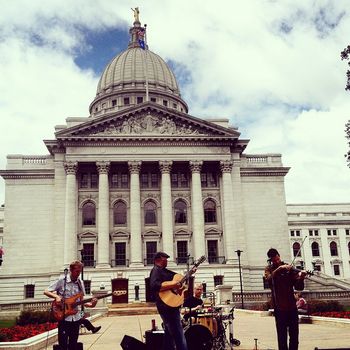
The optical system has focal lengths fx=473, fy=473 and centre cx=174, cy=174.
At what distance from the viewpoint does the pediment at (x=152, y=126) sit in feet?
180

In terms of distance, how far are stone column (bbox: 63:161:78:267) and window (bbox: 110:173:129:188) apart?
15.2 ft

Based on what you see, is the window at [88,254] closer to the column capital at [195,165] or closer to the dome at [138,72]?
the column capital at [195,165]

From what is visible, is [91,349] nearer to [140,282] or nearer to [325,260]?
[140,282]

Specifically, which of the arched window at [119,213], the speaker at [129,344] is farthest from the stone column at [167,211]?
the speaker at [129,344]

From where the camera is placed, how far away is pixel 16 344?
13750mm

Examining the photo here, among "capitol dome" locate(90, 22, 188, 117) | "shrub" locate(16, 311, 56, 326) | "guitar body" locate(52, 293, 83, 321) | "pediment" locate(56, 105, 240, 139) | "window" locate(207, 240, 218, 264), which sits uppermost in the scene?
"capitol dome" locate(90, 22, 188, 117)

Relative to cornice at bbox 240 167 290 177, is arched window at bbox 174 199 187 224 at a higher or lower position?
lower

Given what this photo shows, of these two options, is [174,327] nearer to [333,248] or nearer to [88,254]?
[88,254]

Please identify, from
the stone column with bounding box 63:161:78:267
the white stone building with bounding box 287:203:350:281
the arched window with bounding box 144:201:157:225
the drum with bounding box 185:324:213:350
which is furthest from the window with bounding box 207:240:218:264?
the drum with bounding box 185:324:213:350

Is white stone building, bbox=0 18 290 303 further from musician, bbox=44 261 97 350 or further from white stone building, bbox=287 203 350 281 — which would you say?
musician, bbox=44 261 97 350

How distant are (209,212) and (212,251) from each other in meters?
4.60

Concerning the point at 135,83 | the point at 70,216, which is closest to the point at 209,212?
the point at 70,216

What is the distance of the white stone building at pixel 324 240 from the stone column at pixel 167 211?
4062cm

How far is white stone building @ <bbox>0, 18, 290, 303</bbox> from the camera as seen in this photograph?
52.1 metres
